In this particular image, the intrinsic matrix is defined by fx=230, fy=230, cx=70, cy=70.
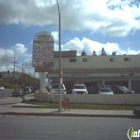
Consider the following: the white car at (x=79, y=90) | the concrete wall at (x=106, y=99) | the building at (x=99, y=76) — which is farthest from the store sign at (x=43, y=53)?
the building at (x=99, y=76)

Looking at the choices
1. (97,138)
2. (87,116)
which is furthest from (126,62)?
(97,138)

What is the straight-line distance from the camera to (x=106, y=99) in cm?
2475

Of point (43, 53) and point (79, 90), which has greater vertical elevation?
point (43, 53)

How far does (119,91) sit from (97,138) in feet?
93.4

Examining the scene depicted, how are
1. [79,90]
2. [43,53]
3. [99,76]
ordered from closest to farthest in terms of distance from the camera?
[43,53] < [79,90] < [99,76]

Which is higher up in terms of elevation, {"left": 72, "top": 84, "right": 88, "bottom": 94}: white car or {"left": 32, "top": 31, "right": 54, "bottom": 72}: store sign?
{"left": 32, "top": 31, "right": 54, "bottom": 72}: store sign

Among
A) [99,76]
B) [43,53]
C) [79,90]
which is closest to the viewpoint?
[43,53]

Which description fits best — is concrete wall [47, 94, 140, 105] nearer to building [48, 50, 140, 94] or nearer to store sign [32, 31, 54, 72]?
store sign [32, 31, 54, 72]

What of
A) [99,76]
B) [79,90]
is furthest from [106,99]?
[99,76]

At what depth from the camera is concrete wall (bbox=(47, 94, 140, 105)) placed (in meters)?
24.6

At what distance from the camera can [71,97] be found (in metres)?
25.0

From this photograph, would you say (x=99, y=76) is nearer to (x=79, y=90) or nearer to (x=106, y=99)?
(x=79, y=90)

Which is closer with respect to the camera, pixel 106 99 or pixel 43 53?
pixel 106 99

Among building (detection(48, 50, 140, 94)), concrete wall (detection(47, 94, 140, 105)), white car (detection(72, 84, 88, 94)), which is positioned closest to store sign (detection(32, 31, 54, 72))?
concrete wall (detection(47, 94, 140, 105))
